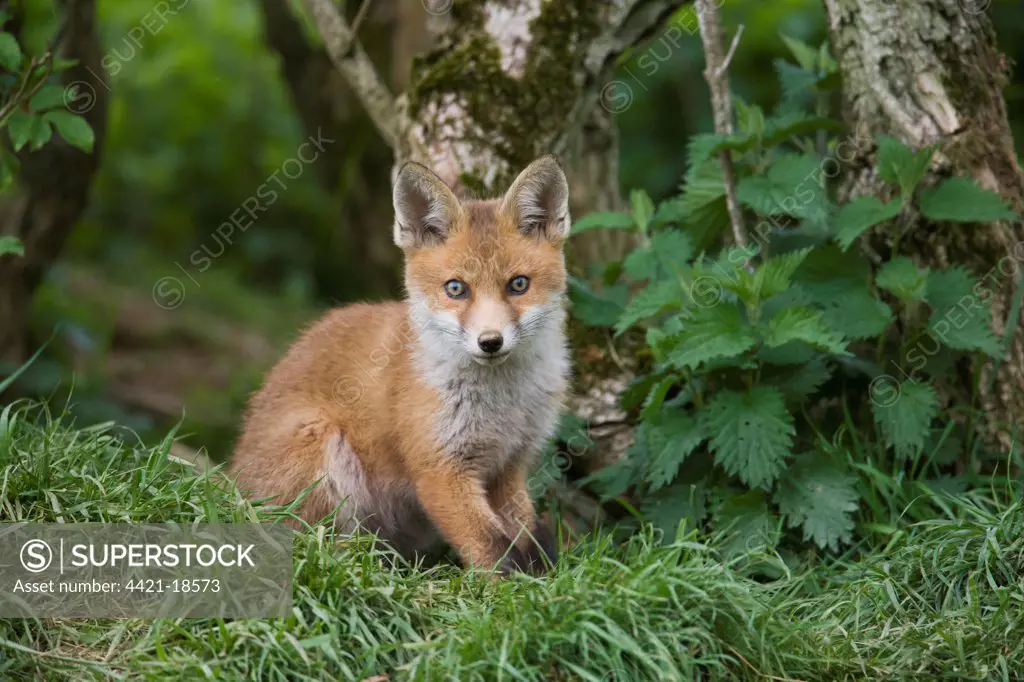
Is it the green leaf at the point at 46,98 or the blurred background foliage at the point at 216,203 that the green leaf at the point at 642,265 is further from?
the green leaf at the point at 46,98

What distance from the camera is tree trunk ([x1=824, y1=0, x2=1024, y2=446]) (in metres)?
4.63

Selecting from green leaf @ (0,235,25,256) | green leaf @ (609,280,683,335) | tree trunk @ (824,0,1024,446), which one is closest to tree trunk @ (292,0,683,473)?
green leaf @ (609,280,683,335)

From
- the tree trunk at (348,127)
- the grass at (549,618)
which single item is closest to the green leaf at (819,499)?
the grass at (549,618)

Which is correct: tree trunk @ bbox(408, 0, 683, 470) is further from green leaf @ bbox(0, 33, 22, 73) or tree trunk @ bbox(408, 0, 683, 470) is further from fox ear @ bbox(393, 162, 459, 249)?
green leaf @ bbox(0, 33, 22, 73)

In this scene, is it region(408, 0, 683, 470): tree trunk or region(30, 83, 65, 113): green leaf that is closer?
region(30, 83, 65, 113): green leaf

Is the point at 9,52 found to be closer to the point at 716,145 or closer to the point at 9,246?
the point at 9,246

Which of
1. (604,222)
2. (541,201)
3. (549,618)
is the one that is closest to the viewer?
(549,618)

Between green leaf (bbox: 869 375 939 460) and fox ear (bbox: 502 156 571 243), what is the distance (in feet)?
5.08

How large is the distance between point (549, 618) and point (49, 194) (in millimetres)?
4405

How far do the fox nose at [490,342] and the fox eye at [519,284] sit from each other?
32 cm

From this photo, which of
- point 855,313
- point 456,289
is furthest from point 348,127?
point 855,313

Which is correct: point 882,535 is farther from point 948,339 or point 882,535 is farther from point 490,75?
point 490,75

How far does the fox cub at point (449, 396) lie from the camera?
3.93m

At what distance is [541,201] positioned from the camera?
418 centimetres
